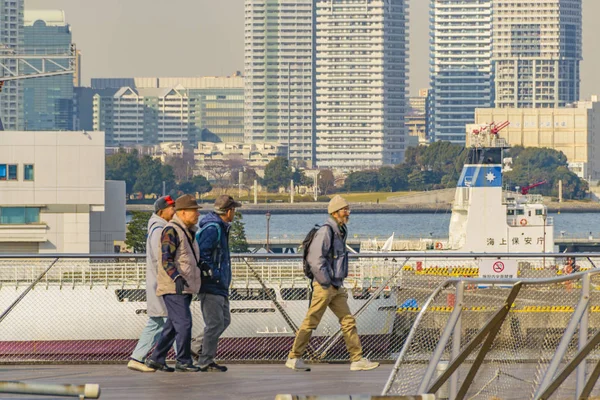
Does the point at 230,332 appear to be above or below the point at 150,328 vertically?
below

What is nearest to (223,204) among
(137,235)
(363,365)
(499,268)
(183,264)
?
(183,264)

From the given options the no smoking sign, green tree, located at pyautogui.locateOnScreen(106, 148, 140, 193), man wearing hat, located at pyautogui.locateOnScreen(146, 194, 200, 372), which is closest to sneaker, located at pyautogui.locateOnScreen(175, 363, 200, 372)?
man wearing hat, located at pyautogui.locateOnScreen(146, 194, 200, 372)

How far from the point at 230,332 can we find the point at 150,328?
1253cm

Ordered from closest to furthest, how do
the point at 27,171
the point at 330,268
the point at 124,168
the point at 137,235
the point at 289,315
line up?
1. the point at 330,268
2. the point at 289,315
3. the point at 27,171
4. the point at 137,235
5. the point at 124,168

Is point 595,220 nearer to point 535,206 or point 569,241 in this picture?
point 569,241

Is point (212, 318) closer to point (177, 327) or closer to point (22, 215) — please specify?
point (177, 327)

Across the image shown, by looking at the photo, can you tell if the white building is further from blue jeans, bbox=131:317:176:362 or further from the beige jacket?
the beige jacket

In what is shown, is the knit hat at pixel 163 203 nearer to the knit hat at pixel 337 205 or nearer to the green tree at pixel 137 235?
the knit hat at pixel 337 205

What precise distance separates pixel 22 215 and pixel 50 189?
4.78 feet

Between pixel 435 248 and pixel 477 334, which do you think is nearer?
pixel 477 334

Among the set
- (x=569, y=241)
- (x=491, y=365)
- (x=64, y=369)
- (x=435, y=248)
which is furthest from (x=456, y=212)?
(x=569, y=241)

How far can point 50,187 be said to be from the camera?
53.2 m

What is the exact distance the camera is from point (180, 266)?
11516 mm

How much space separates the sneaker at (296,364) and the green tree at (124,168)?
167m
